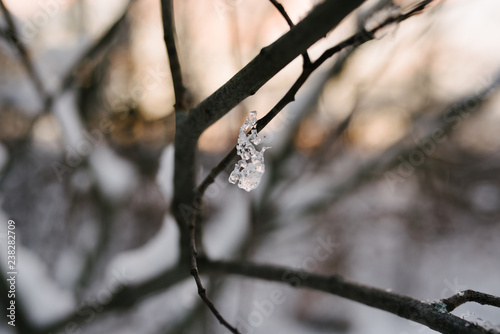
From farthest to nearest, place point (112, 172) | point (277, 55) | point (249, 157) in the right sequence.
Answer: point (112, 172)
point (249, 157)
point (277, 55)

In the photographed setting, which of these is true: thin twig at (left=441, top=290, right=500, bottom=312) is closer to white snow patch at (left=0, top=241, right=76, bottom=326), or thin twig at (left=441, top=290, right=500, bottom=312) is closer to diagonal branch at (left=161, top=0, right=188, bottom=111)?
diagonal branch at (left=161, top=0, right=188, bottom=111)

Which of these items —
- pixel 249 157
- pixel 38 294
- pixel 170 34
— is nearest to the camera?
pixel 249 157

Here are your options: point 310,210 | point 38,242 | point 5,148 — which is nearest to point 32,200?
point 38,242

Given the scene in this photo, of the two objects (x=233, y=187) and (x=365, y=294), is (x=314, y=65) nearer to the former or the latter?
(x=365, y=294)

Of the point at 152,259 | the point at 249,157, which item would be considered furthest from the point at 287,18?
the point at 152,259

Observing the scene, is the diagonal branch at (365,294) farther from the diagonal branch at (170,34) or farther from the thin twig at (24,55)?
the thin twig at (24,55)

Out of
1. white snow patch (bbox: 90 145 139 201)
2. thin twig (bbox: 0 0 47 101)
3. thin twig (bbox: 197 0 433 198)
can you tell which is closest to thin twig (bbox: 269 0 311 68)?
thin twig (bbox: 197 0 433 198)
